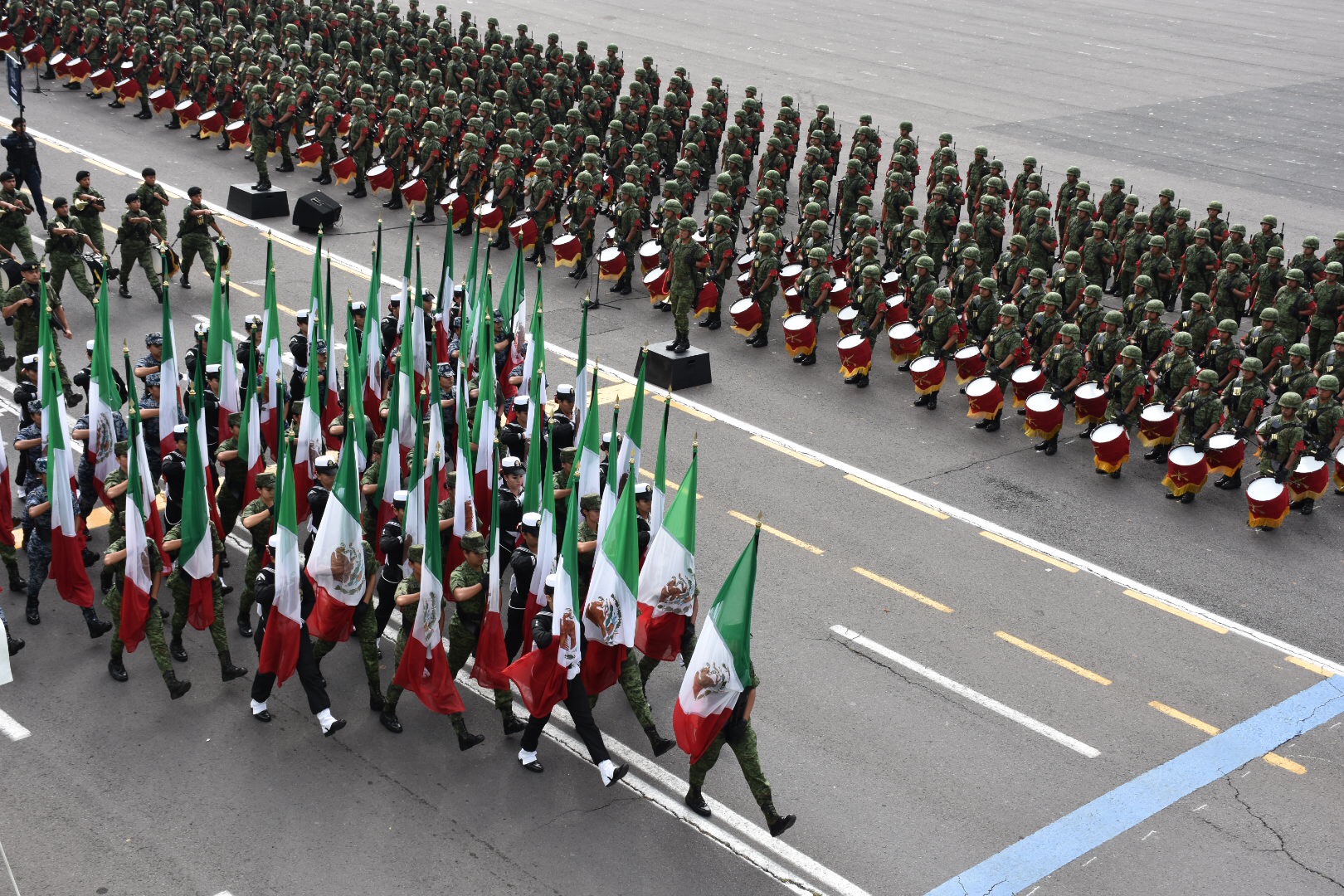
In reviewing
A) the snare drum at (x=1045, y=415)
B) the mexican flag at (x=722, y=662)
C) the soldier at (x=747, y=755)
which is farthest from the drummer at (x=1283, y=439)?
the mexican flag at (x=722, y=662)

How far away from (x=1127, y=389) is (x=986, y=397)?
1.57 meters

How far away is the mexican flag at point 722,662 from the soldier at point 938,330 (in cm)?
892

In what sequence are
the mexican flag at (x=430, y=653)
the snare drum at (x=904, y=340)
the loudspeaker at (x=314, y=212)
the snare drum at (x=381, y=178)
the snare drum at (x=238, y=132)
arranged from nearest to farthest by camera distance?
the mexican flag at (x=430, y=653) < the snare drum at (x=904, y=340) < the loudspeaker at (x=314, y=212) < the snare drum at (x=381, y=178) < the snare drum at (x=238, y=132)

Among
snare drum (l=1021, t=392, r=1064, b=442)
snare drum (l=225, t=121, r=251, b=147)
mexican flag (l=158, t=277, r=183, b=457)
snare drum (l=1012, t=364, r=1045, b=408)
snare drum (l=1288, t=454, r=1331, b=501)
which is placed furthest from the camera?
snare drum (l=225, t=121, r=251, b=147)

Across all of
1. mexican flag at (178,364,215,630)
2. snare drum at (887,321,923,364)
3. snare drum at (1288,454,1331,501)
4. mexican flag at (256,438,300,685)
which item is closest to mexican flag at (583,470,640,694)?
mexican flag at (256,438,300,685)

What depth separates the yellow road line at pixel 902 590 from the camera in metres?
13.1

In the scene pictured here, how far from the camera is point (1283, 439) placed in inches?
600

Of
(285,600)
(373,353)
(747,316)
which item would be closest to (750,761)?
(285,600)

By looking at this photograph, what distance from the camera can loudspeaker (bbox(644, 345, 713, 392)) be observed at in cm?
1778

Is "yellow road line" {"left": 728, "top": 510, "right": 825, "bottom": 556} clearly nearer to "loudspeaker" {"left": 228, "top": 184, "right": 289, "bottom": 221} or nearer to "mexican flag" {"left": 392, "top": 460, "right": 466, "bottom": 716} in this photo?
"mexican flag" {"left": 392, "top": 460, "right": 466, "bottom": 716}

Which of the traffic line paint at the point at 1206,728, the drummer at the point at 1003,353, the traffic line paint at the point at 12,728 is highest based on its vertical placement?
the drummer at the point at 1003,353

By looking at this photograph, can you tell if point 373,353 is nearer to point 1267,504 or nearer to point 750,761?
point 750,761

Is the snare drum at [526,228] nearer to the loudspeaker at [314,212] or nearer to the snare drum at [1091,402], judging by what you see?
the loudspeaker at [314,212]

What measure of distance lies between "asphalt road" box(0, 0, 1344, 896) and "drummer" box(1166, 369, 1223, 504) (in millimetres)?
564
